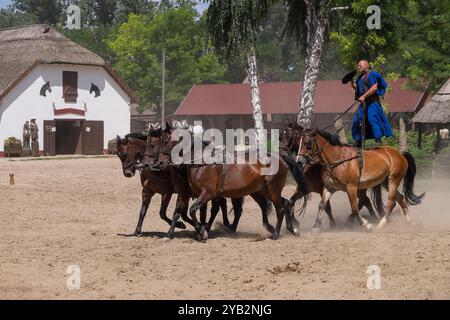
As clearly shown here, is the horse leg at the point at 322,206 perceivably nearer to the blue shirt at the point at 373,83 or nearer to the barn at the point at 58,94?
the blue shirt at the point at 373,83

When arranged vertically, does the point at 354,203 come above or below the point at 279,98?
below

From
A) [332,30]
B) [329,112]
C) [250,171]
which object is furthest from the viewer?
[329,112]

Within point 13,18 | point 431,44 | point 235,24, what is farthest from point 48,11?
point 235,24

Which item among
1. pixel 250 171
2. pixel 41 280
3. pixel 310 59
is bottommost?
pixel 41 280

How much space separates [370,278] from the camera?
1013cm

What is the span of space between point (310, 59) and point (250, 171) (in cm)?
1313

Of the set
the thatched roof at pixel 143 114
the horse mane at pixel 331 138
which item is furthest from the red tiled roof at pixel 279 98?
the horse mane at pixel 331 138

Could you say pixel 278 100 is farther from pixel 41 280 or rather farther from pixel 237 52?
pixel 41 280

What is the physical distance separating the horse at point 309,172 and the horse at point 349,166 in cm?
13

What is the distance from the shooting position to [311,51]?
26.0 metres

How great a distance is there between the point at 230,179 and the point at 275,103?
44115 millimetres

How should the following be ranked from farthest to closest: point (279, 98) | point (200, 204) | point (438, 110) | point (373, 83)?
1. point (279, 98)
2. point (438, 110)
3. point (373, 83)
4. point (200, 204)

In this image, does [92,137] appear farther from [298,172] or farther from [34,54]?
[298,172]
